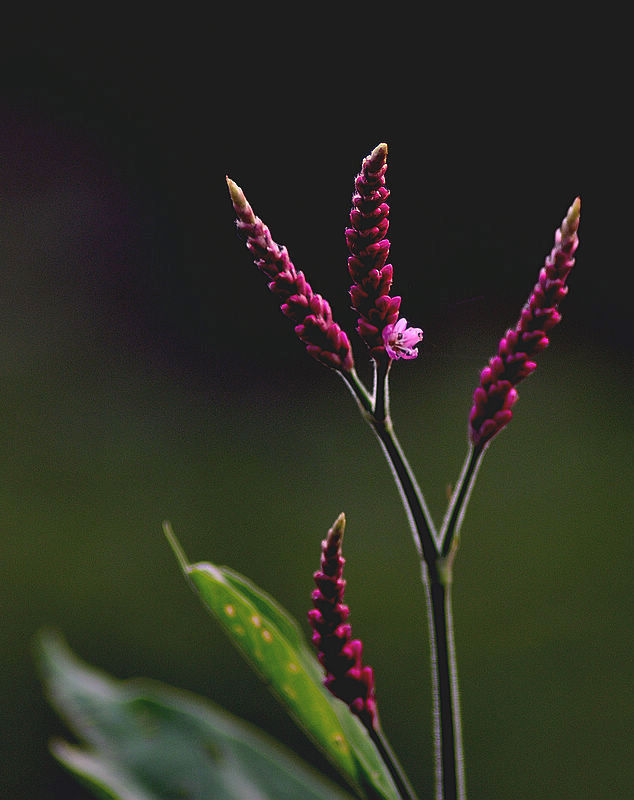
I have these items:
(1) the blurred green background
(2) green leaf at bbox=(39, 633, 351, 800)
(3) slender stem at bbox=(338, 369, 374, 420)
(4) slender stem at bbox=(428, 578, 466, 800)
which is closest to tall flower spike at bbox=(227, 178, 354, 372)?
(3) slender stem at bbox=(338, 369, 374, 420)

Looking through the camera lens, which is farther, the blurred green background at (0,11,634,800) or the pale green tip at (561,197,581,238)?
the blurred green background at (0,11,634,800)

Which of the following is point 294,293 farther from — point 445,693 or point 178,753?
point 178,753

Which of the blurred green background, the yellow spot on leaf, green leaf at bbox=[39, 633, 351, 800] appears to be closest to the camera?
the yellow spot on leaf

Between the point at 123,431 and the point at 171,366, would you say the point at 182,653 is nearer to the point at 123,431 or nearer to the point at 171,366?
the point at 123,431

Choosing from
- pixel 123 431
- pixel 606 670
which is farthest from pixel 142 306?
pixel 606 670

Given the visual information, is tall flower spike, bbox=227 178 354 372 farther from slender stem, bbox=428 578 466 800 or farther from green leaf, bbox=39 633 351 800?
green leaf, bbox=39 633 351 800

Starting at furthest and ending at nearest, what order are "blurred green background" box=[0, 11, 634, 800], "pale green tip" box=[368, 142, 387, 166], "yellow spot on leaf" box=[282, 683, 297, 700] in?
"blurred green background" box=[0, 11, 634, 800]
"yellow spot on leaf" box=[282, 683, 297, 700]
"pale green tip" box=[368, 142, 387, 166]

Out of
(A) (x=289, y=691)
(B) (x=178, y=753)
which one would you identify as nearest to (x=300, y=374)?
(B) (x=178, y=753)
